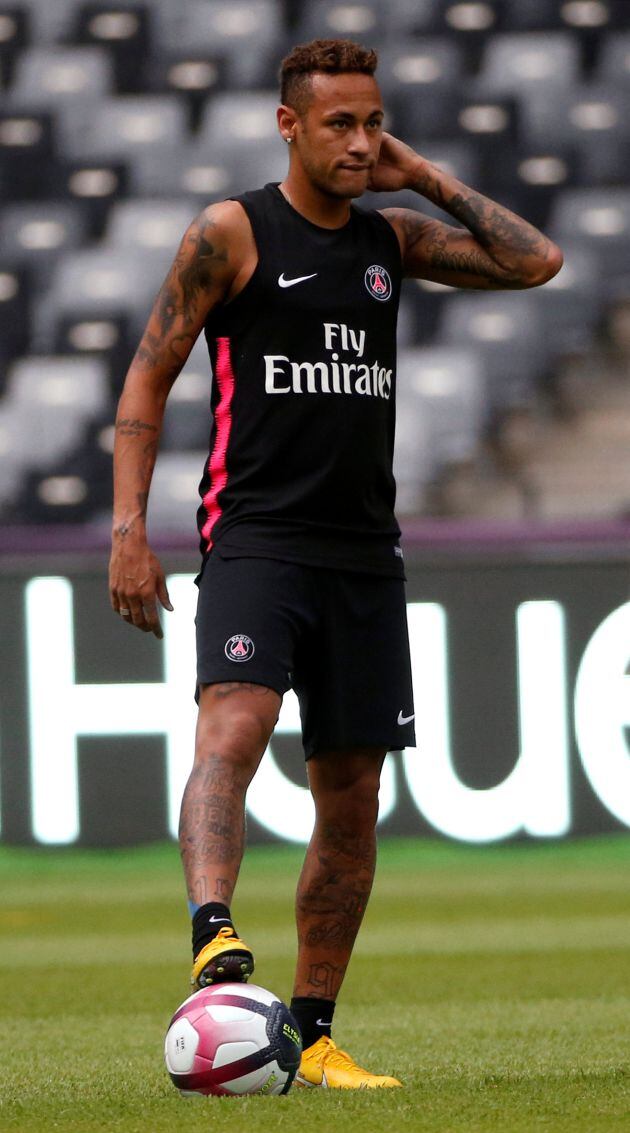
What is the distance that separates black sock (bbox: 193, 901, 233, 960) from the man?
0.92 ft

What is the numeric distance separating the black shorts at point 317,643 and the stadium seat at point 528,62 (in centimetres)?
764

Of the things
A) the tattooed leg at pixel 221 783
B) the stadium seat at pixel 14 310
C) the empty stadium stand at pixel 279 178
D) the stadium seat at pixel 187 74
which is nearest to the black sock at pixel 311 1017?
the tattooed leg at pixel 221 783

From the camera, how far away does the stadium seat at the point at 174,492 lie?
9062 mm

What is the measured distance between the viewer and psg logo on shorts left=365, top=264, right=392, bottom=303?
323cm

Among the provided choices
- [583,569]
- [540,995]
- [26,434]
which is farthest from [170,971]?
[26,434]

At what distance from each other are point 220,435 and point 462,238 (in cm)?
61

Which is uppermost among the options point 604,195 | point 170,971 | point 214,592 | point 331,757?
→ point 604,195

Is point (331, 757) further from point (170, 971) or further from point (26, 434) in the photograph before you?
point (26, 434)

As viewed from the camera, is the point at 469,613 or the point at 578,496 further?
the point at 578,496

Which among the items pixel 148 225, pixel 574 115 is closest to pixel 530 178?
pixel 574 115

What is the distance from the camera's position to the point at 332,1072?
3.10 m

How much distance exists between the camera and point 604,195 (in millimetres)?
10039

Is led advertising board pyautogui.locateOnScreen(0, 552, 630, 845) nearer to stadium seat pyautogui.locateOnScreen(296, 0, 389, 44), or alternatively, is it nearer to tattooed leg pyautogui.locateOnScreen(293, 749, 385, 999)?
tattooed leg pyautogui.locateOnScreen(293, 749, 385, 999)

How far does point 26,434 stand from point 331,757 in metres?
6.50
